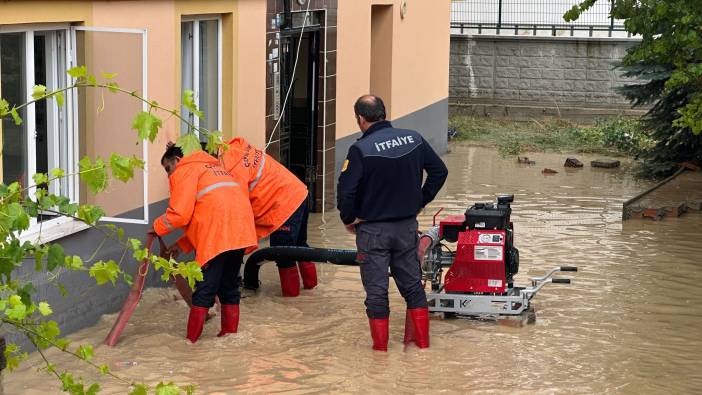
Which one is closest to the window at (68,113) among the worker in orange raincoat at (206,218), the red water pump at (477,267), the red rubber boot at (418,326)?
the worker in orange raincoat at (206,218)

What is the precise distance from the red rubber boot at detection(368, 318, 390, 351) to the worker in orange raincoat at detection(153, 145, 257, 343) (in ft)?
3.37

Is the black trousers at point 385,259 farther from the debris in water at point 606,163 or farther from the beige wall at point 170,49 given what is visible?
the debris in water at point 606,163

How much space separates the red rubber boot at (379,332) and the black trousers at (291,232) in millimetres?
1697

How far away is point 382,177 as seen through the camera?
26.8 feet

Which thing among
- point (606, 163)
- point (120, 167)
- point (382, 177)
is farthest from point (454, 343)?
point (606, 163)

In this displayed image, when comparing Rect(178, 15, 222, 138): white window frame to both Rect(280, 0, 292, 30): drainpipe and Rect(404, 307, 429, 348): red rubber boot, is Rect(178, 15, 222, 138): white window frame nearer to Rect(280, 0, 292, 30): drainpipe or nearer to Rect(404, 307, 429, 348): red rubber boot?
Rect(280, 0, 292, 30): drainpipe

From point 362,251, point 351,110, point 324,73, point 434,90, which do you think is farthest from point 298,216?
point 434,90

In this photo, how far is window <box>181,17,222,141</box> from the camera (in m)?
10.7

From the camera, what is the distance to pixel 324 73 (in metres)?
13.8

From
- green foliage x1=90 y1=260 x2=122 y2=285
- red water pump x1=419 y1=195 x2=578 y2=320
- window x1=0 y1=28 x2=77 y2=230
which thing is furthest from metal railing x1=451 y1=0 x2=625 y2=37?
green foliage x1=90 y1=260 x2=122 y2=285

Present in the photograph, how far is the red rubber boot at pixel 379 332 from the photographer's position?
27.7ft

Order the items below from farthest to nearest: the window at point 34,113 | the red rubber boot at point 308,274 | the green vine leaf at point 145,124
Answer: the red rubber boot at point 308,274 < the window at point 34,113 < the green vine leaf at point 145,124

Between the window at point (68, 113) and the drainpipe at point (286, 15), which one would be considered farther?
the drainpipe at point (286, 15)

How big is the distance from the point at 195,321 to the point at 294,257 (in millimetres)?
1388
